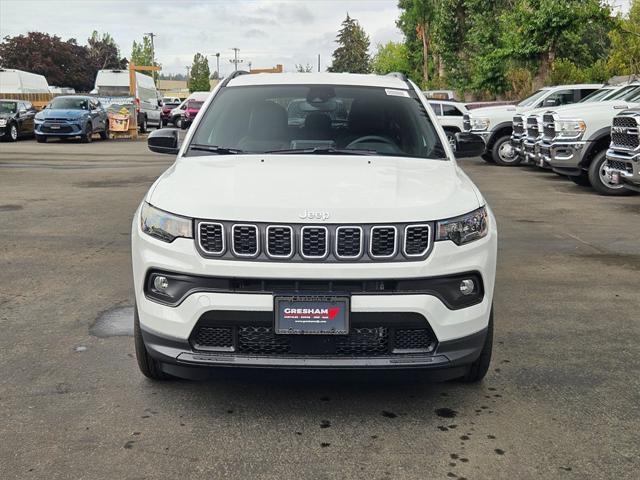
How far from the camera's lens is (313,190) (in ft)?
12.6

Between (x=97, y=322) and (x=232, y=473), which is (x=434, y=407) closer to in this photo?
(x=232, y=473)

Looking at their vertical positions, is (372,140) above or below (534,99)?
above

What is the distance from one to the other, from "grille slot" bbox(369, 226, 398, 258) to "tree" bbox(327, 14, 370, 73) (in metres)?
111

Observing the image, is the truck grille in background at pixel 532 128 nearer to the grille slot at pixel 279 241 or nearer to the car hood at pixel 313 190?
the car hood at pixel 313 190

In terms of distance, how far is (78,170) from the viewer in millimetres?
17281

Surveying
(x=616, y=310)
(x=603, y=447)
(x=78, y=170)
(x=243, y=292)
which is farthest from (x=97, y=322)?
(x=78, y=170)

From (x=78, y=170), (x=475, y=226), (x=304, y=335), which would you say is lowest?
(x=78, y=170)

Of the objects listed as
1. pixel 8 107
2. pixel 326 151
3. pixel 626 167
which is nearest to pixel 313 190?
pixel 326 151

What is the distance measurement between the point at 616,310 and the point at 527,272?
140cm

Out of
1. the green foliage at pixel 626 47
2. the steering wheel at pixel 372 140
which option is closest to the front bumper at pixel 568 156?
the steering wheel at pixel 372 140

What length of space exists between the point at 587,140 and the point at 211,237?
11451mm

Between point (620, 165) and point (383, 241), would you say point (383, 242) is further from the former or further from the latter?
point (620, 165)

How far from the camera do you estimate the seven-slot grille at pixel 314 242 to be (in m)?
3.58

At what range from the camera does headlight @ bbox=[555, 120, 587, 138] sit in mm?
13758
